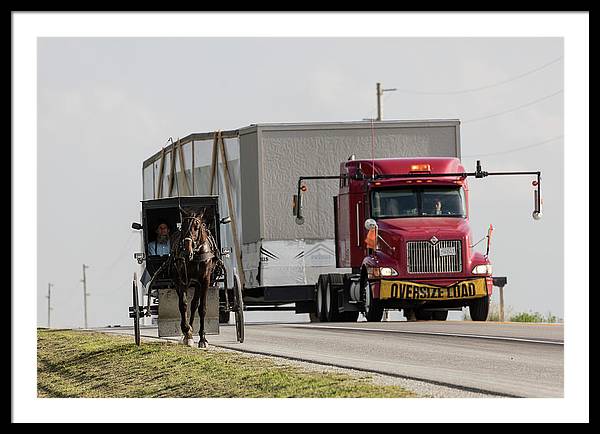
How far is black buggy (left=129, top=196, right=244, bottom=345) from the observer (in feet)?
83.8

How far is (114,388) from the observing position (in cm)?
2181

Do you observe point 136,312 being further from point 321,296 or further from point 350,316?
point 350,316

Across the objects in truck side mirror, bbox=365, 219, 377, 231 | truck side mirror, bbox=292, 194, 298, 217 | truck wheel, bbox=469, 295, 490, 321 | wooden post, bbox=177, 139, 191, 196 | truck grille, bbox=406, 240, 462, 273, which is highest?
wooden post, bbox=177, 139, 191, 196

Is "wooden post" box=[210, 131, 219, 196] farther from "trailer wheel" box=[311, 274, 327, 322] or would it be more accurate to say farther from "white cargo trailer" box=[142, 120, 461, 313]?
"trailer wheel" box=[311, 274, 327, 322]

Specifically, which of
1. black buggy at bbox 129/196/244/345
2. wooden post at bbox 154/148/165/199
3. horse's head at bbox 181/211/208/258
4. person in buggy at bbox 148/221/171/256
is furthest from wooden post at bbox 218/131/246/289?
horse's head at bbox 181/211/208/258

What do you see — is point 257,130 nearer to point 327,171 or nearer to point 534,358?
point 327,171

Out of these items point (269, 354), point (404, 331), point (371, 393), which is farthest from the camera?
point (404, 331)

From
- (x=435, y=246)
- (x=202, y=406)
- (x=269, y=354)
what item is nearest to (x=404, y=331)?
(x=435, y=246)

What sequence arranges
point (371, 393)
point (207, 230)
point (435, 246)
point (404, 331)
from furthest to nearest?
1. point (435, 246)
2. point (404, 331)
3. point (207, 230)
4. point (371, 393)

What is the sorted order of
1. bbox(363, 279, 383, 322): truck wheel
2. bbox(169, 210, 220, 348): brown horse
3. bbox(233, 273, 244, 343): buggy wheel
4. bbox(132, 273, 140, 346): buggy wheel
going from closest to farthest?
bbox(169, 210, 220, 348): brown horse → bbox(233, 273, 244, 343): buggy wheel → bbox(132, 273, 140, 346): buggy wheel → bbox(363, 279, 383, 322): truck wheel

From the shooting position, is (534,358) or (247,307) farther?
(247,307)

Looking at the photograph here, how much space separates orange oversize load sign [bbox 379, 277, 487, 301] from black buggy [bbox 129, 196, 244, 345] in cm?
572

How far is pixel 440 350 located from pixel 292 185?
13.4 meters

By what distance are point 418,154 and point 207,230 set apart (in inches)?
467
